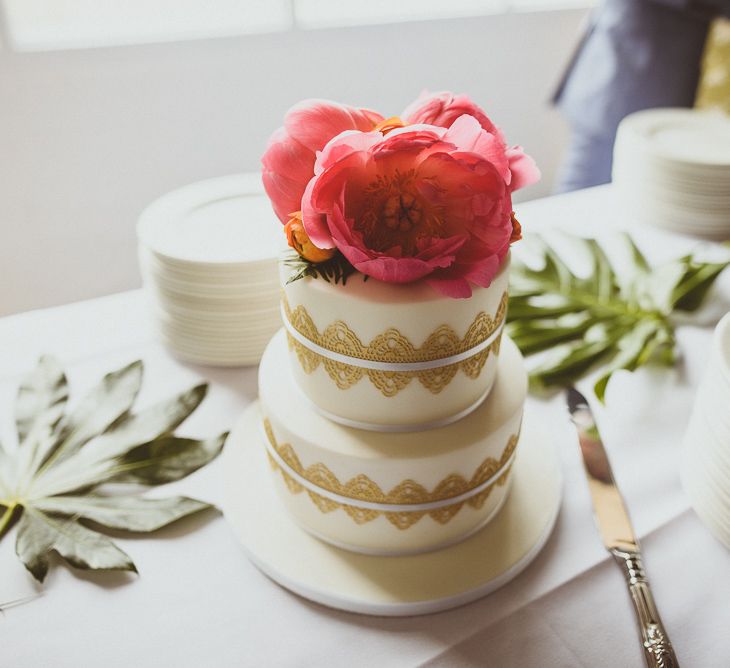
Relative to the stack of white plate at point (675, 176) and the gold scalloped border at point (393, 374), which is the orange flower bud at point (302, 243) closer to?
the gold scalloped border at point (393, 374)

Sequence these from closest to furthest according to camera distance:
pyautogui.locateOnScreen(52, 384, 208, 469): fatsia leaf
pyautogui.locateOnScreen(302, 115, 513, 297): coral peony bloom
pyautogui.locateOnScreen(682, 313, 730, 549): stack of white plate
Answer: pyautogui.locateOnScreen(302, 115, 513, 297): coral peony bloom, pyautogui.locateOnScreen(682, 313, 730, 549): stack of white plate, pyautogui.locateOnScreen(52, 384, 208, 469): fatsia leaf

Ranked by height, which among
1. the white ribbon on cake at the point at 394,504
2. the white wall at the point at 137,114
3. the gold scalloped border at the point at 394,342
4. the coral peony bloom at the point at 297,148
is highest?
the coral peony bloom at the point at 297,148

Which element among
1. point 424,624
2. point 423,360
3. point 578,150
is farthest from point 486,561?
point 578,150

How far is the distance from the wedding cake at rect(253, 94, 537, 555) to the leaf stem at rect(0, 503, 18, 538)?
0.77 feet

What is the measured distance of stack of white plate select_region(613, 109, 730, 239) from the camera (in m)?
1.13

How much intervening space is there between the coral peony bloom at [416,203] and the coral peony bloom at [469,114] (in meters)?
0.03

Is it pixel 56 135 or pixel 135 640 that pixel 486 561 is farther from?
pixel 56 135

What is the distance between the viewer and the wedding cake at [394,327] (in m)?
0.49

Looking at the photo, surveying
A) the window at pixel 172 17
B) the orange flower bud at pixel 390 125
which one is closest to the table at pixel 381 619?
the orange flower bud at pixel 390 125

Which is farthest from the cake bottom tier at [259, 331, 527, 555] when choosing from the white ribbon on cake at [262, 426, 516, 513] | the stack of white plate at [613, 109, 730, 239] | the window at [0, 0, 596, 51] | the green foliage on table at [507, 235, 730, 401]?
the window at [0, 0, 596, 51]

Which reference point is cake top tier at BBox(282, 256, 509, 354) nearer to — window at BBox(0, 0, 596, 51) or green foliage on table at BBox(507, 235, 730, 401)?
green foliage on table at BBox(507, 235, 730, 401)

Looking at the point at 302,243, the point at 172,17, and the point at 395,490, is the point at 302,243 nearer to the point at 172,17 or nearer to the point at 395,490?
the point at 395,490

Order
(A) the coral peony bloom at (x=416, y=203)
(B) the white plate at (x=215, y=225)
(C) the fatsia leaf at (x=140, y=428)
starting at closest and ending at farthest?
(A) the coral peony bloom at (x=416, y=203) < (C) the fatsia leaf at (x=140, y=428) < (B) the white plate at (x=215, y=225)

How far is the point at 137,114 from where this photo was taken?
2.00m
